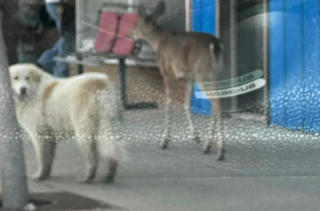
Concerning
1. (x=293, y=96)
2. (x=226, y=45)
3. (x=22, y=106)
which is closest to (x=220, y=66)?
(x=226, y=45)

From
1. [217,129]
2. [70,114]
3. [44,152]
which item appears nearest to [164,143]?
[217,129]

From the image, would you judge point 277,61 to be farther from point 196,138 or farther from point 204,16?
point 196,138

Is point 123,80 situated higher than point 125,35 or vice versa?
point 125,35

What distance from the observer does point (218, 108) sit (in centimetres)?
410

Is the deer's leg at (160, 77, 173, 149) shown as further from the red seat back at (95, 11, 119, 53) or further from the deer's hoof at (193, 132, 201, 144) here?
the red seat back at (95, 11, 119, 53)

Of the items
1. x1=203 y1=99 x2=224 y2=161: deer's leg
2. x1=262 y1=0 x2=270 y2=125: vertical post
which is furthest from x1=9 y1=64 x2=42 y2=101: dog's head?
x1=262 y1=0 x2=270 y2=125: vertical post

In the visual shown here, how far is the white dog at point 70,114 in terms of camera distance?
4.05 m

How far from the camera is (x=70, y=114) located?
13.7ft

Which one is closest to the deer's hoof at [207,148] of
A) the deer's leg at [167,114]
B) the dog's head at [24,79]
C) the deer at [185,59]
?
the deer at [185,59]

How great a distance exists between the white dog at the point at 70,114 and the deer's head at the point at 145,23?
→ 0.91ft

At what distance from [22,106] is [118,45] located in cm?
58

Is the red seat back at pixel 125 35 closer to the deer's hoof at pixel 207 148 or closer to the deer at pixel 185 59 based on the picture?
the deer at pixel 185 59

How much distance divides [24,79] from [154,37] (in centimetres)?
69

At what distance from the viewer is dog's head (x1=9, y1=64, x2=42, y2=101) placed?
13.1ft
